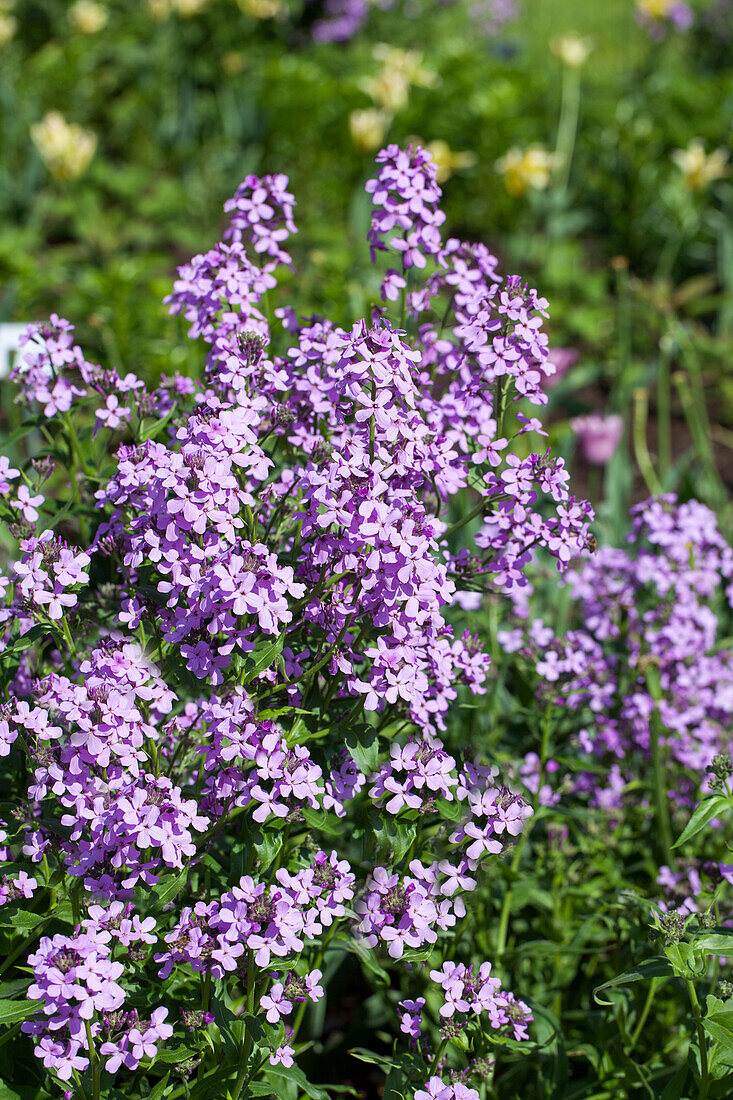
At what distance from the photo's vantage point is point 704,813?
1.48 m

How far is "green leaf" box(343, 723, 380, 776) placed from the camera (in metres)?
1.42

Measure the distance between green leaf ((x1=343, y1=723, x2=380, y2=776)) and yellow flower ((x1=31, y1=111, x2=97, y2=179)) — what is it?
14.3 feet

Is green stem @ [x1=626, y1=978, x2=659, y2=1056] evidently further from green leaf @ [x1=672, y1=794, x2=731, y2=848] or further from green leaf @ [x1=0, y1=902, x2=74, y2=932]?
green leaf @ [x1=0, y1=902, x2=74, y2=932]

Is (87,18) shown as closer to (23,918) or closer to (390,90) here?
(390,90)

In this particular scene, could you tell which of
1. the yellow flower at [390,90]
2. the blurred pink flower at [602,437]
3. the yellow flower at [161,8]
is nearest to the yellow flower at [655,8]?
the yellow flower at [390,90]

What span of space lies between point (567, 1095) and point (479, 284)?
144 cm

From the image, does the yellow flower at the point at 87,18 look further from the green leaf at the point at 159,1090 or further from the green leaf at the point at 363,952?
the green leaf at the point at 159,1090

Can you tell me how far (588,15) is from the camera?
9.98 metres

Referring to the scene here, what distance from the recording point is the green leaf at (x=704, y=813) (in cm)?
144

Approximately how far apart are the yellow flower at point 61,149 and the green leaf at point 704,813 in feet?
15.0

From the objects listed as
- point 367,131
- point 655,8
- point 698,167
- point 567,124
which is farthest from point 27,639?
point 655,8

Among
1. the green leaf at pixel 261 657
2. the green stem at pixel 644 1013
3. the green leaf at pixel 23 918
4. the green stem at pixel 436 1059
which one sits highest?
the green leaf at pixel 261 657

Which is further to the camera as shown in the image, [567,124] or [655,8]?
[655,8]

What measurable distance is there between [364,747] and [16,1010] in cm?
56
